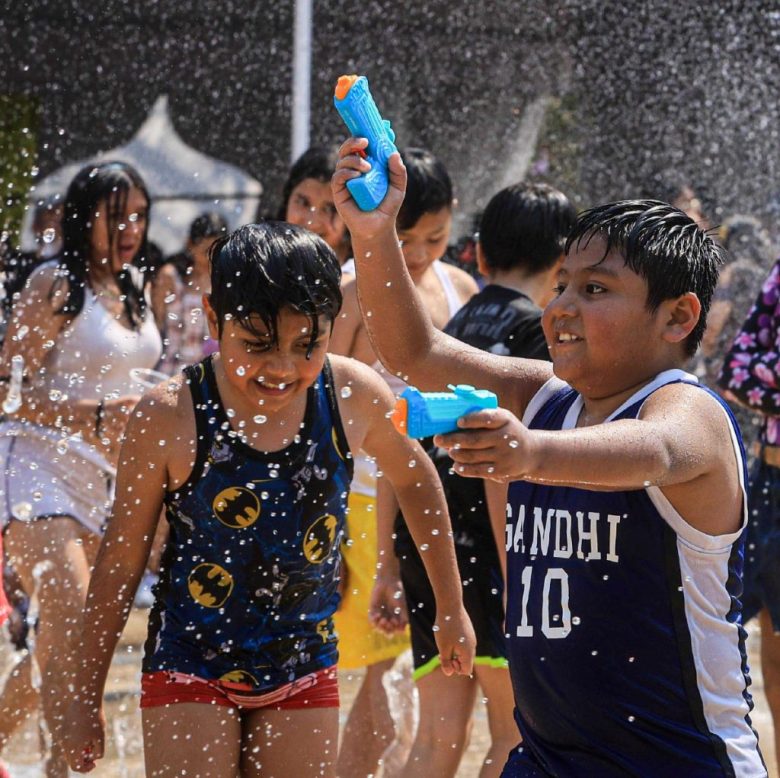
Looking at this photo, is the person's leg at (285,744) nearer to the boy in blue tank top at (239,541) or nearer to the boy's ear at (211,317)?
the boy in blue tank top at (239,541)

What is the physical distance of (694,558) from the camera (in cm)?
213

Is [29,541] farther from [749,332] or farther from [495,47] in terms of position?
[495,47]

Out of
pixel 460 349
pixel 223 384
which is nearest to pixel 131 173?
pixel 223 384

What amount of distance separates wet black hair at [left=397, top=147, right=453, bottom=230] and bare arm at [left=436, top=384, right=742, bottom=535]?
6.34ft

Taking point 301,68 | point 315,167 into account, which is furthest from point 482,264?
point 301,68

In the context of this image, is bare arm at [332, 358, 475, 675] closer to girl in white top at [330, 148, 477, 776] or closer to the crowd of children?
the crowd of children

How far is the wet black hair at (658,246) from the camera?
2193 millimetres

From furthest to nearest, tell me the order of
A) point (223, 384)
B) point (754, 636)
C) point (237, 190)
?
point (237, 190) → point (754, 636) → point (223, 384)

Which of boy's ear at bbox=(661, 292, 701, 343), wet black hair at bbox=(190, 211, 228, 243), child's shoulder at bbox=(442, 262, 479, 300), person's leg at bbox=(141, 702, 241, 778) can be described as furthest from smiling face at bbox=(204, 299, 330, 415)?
wet black hair at bbox=(190, 211, 228, 243)

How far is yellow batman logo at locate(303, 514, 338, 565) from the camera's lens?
2.78 meters

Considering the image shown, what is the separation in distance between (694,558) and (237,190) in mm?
6786

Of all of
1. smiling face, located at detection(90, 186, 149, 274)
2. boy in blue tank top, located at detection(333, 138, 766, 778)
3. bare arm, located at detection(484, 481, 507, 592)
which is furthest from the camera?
smiling face, located at detection(90, 186, 149, 274)

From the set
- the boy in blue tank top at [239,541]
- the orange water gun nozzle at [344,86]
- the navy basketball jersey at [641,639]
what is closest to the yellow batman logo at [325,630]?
the boy in blue tank top at [239,541]

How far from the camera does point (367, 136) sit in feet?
7.42
